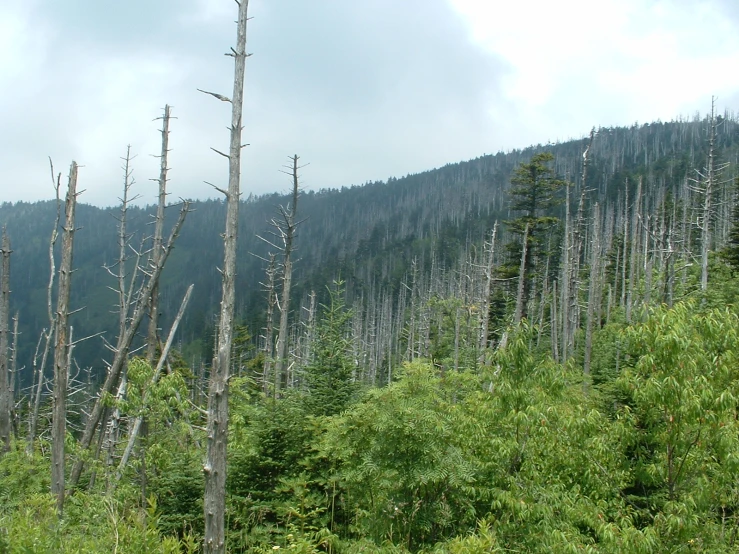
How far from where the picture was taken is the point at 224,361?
23.0 feet

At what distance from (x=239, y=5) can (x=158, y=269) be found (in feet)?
18.6

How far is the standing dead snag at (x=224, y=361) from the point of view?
22.0 feet

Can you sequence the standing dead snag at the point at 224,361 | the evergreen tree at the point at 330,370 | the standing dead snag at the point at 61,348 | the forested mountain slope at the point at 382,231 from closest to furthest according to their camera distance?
the standing dead snag at the point at 224,361 → the standing dead snag at the point at 61,348 → the evergreen tree at the point at 330,370 → the forested mountain slope at the point at 382,231

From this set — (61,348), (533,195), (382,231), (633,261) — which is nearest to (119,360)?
(61,348)

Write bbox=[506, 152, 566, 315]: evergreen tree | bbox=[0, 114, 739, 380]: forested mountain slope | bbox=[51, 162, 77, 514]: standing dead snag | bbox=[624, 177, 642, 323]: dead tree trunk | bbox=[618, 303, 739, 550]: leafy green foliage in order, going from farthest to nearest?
bbox=[0, 114, 739, 380]: forested mountain slope → bbox=[624, 177, 642, 323]: dead tree trunk → bbox=[506, 152, 566, 315]: evergreen tree → bbox=[51, 162, 77, 514]: standing dead snag → bbox=[618, 303, 739, 550]: leafy green foliage

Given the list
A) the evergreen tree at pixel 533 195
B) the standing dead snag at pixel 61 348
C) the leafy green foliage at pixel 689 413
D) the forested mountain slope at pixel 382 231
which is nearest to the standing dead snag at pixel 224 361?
the standing dead snag at pixel 61 348

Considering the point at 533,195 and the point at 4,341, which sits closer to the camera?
the point at 4,341

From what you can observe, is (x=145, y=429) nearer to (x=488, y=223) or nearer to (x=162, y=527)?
(x=162, y=527)

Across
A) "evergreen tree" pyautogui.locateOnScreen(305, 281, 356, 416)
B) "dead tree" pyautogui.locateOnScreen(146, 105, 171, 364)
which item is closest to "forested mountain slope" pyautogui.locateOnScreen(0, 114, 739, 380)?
"evergreen tree" pyautogui.locateOnScreen(305, 281, 356, 416)

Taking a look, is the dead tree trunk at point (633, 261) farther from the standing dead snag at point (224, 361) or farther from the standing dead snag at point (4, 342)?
the standing dead snag at point (4, 342)

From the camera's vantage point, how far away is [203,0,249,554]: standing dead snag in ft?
22.0

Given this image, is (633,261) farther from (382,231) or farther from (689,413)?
(382,231)

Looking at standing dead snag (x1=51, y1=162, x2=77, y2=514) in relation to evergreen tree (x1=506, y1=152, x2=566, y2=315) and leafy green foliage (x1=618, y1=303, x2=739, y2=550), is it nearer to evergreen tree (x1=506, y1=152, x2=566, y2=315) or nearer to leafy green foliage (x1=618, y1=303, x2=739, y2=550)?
leafy green foliage (x1=618, y1=303, x2=739, y2=550)

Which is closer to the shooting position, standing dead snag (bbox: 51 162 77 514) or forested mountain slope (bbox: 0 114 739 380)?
standing dead snag (bbox: 51 162 77 514)
